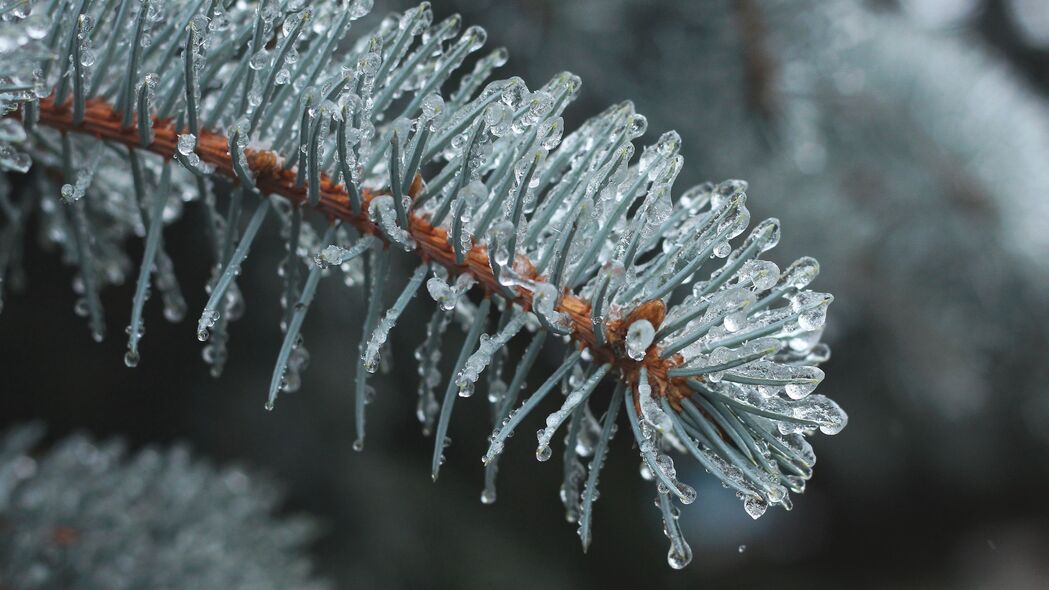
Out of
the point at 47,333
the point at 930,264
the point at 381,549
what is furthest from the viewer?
the point at 381,549

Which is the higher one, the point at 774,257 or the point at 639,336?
the point at 774,257

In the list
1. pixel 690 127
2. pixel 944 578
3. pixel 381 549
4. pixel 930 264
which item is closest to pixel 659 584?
pixel 381 549

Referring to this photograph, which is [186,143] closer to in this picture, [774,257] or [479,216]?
[479,216]

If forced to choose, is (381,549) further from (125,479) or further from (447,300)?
(447,300)

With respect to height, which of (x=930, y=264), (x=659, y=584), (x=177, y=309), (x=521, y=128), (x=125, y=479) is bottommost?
(x=659, y=584)

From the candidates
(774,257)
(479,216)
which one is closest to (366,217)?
(479,216)
